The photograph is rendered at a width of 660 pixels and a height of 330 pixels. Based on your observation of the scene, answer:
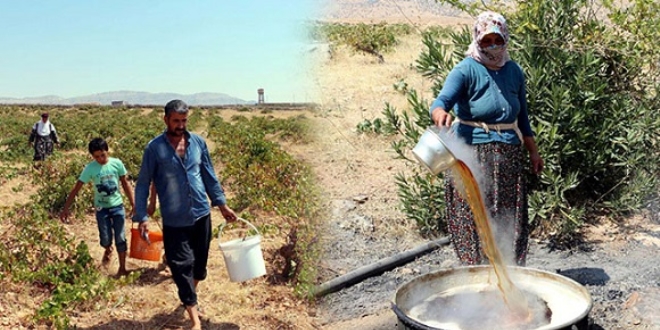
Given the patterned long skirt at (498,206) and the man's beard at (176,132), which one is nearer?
the patterned long skirt at (498,206)

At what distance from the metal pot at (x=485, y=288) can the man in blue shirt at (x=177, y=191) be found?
134 cm

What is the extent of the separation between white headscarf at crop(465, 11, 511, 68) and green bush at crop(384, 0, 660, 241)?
3.52 ft

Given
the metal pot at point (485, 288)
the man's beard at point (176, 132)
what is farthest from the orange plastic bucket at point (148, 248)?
the metal pot at point (485, 288)

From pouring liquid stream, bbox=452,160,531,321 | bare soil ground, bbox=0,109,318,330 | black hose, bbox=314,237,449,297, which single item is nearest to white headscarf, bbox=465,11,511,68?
pouring liquid stream, bbox=452,160,531,321

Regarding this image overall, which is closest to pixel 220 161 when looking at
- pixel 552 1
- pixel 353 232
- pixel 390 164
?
pixel 390 164

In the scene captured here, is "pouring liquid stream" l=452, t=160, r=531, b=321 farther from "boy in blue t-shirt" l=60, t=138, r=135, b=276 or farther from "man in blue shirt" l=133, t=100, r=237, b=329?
"boy in blue t-shirt" l=60, t=138, r=135, b=276

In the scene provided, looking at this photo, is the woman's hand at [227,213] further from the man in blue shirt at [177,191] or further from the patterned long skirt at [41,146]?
the patterned long skirt at [41,146]

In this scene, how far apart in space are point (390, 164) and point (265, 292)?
263cm

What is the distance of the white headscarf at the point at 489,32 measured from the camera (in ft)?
9.71

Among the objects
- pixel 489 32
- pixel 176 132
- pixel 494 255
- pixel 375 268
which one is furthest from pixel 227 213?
pixel 489 32

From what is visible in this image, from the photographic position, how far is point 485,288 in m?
3.05

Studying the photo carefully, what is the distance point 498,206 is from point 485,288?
0.48m

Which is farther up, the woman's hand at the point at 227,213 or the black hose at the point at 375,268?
the woman's hand at the point at 227,213

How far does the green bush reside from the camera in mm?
4227
